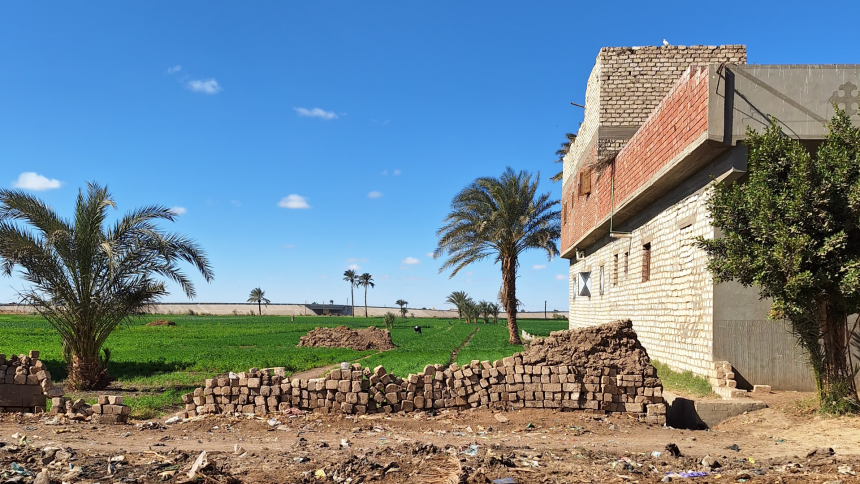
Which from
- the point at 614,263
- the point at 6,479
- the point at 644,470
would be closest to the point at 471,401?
the point at 644,470

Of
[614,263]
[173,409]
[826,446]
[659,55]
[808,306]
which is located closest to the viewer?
[826,446]

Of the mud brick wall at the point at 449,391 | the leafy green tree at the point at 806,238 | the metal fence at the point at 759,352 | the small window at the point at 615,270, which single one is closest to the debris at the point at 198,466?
the mud brick wall at the point at 449,391

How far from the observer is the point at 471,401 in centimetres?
1090

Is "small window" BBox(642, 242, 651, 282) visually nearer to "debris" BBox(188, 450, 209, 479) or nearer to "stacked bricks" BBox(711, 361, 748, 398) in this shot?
"stacked bricks" BBox(711, 361, 748, 398)

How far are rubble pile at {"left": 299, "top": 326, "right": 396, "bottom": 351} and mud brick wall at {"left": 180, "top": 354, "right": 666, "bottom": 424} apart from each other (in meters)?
20.5

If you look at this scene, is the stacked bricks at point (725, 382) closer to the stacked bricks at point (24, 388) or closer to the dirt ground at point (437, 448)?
Answer: the dirt ground at point (437, 448)

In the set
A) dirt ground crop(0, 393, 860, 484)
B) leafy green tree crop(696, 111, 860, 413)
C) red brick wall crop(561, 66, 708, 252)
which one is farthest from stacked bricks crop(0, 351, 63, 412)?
red brick wall crop(561, 66, 708, 252)

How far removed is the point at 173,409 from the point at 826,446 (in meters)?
11.0

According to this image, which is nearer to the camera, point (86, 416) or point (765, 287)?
point (765, 287)

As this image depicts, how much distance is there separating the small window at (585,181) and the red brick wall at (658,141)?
24cm

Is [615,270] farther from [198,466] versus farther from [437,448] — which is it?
[198,466]

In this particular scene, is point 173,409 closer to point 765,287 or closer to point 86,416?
point 86,416

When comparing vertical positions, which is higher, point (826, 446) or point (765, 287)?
point (765, 287)

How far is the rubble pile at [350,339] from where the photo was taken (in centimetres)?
3212
